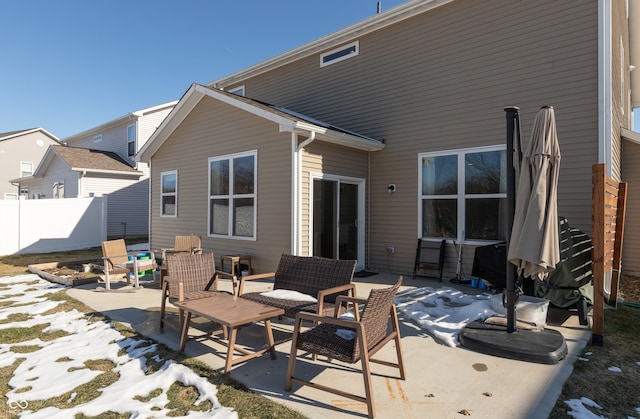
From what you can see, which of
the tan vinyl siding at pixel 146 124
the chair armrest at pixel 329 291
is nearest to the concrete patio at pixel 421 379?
the chair armrest at pixel 329 291

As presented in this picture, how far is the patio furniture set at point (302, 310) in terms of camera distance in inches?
104

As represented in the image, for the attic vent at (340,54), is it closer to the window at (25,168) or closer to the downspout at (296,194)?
the downspout at (296,194)

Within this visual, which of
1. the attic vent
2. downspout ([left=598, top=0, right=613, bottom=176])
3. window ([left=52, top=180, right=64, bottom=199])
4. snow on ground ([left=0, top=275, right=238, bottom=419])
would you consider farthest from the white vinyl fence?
downspout ([left=598, top=0, right=613, bottom=176])

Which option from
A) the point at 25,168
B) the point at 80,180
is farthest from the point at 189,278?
the point at 25,168

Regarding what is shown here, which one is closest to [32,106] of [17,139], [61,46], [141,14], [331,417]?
[17,139]

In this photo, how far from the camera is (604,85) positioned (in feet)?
19.3

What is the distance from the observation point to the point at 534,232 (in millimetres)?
3494

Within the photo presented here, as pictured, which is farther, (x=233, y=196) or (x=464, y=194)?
(x=233, y=196)

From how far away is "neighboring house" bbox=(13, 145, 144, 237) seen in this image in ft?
54.6

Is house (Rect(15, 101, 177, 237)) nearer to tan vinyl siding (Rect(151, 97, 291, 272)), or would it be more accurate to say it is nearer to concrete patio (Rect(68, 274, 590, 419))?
tan vinyl siding (Rect(151, 97, 291, 272))

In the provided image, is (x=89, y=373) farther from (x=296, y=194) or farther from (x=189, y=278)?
(x=296, y=194)

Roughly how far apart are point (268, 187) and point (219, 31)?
34.4ft

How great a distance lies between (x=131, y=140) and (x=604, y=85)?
63.9 feet

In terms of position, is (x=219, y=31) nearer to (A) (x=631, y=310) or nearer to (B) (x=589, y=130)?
(B) (x=589, y=130)
